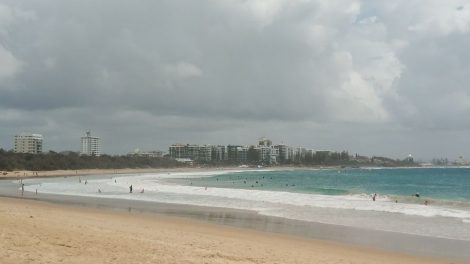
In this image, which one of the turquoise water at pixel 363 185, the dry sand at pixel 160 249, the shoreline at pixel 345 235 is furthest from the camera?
the turquoise water at pixel 363 185

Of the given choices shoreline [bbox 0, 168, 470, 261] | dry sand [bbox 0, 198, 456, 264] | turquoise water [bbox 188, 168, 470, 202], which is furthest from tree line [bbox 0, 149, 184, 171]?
dry sand [bbox 0, 198, 456, 264]

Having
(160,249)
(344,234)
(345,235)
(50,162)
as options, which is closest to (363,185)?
(344,234)

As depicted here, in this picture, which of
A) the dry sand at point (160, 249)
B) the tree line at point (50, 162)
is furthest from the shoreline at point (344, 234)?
the tree line at point (50, 162)

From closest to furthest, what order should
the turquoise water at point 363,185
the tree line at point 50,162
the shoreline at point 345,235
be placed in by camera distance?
1. the shoreline at point 345,235
2. the turquoise water at point 363,185
3. the tree line at point 50,162

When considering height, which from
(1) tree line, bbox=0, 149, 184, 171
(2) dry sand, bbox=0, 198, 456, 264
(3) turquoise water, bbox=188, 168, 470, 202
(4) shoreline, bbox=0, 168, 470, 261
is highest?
(1) tree line, bbox=0, 149, 184, 171

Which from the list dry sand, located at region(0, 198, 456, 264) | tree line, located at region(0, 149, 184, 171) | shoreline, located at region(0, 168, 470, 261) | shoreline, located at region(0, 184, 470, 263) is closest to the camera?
dry sand, located at region(0, 198, 456, 264)

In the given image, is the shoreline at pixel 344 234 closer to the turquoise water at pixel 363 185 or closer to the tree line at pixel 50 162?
the turquoise water at pixel 363 185

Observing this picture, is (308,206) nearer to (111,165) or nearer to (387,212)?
(387,212)

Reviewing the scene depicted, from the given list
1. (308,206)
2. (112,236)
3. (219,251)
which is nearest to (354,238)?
(219,251)

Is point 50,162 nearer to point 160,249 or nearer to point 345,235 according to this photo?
point 345,235

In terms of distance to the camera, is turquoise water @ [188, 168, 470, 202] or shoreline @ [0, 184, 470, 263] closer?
shoreline @ [0, 184, 470, 263]

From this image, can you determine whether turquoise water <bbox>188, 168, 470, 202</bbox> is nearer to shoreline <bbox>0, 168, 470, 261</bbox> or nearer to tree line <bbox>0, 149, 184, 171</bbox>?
shoreline <bbox>0, 168, 470, 261</bbox>

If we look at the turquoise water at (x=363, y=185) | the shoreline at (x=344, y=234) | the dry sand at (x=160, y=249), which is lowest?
the turquoise water at (x=363, y=185)

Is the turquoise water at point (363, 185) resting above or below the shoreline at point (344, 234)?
below
